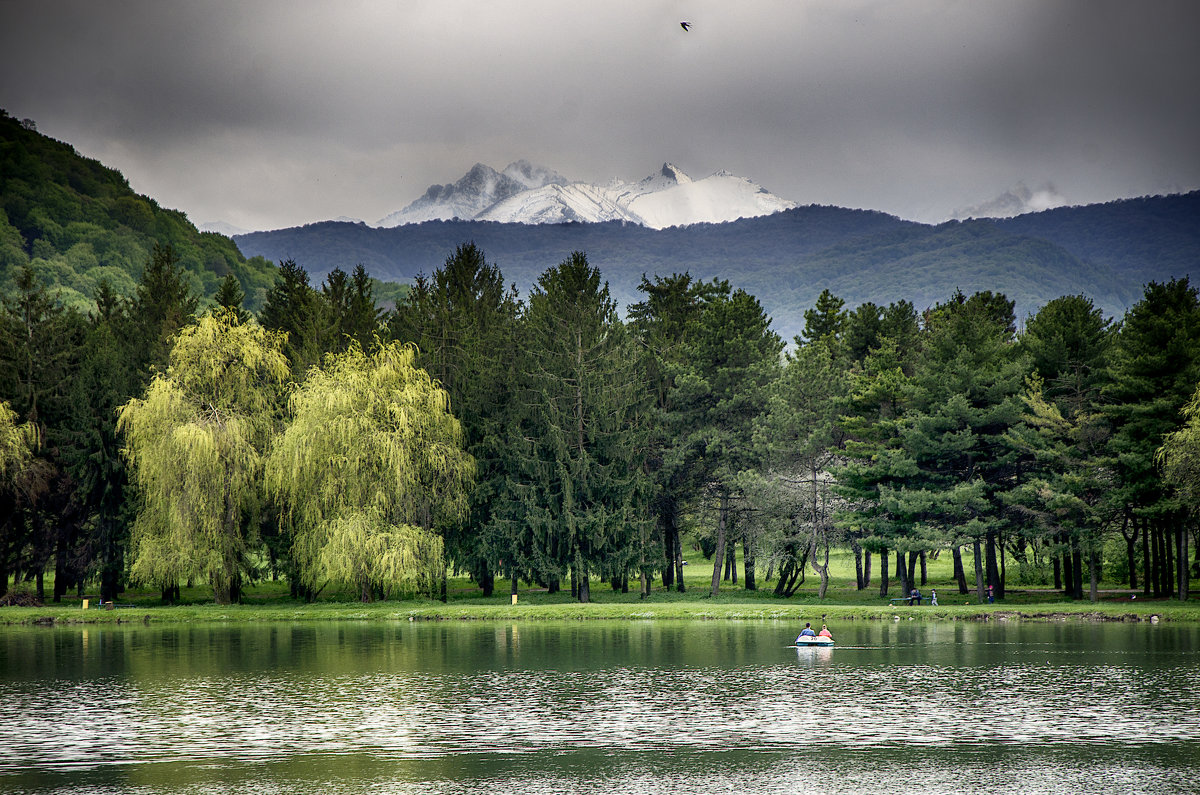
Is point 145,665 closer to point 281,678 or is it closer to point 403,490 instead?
point 281,678

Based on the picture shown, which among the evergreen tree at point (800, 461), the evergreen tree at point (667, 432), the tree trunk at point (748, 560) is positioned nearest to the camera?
the evergreen tree at point (800, 461)

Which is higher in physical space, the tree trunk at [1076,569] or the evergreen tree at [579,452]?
the evergreen tree at [579,452]

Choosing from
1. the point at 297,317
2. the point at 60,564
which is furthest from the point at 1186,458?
the point at 60,564

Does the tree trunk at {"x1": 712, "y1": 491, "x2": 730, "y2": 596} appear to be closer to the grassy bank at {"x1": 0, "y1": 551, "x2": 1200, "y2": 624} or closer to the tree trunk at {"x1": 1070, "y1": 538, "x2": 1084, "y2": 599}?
the grassy bank at {"x1": 0, "y1": 551, "x2": 1200, "y2": 624}

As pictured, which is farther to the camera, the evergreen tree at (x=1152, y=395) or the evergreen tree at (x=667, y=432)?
the evergreen tree at (x=667, y=432)

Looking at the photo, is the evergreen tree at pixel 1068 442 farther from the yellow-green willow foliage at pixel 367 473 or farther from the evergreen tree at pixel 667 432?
the yellow-green willow foliage at pixel 367 473

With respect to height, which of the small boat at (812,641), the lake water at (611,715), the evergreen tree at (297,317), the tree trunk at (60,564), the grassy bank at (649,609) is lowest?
the grassy bank at (649,609)

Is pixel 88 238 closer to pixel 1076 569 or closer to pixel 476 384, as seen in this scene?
pixel 476 384

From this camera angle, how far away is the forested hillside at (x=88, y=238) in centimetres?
15938

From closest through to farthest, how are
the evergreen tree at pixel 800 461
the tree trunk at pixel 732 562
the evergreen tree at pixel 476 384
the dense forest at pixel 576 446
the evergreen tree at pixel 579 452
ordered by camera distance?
the dense forest at pixel 576 446 → the evergreen tree at pixel 579 452 → the evergreen tree at pixel 800 461 → the evergreen tree at pixel 476 384 → the tree trunk at pixel 732 562

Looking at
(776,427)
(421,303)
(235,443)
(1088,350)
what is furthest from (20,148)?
(1088,350)

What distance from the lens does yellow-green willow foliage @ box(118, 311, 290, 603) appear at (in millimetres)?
61000

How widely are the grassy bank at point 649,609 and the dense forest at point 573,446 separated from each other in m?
1.96

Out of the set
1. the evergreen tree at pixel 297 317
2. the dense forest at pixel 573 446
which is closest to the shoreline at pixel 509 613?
the dense forest at pixel 573 446
